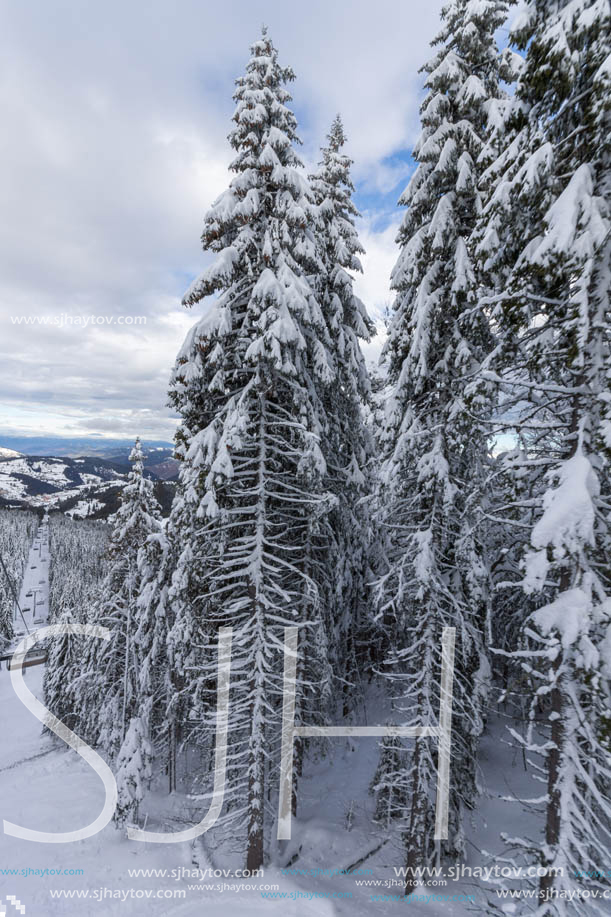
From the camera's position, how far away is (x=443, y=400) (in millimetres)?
9109

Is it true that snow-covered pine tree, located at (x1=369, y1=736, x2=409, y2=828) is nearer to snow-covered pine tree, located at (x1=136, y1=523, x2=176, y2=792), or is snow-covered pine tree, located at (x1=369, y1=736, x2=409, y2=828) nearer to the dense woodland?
the dense woodland

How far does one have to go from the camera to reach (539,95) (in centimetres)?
525

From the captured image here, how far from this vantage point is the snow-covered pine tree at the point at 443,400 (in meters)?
8.27

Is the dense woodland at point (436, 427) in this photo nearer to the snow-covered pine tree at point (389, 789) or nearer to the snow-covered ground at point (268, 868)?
the snow-covered pine tree at point (389, 789)

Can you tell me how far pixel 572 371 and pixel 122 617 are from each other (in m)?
18.2

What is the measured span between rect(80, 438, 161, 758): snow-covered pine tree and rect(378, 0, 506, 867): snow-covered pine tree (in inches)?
390

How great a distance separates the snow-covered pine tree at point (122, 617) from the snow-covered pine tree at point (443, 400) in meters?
9.91

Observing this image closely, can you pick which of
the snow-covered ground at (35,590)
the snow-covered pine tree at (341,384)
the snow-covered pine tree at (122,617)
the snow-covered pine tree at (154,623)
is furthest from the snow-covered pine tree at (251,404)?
the snow-covered ground at (35,590)

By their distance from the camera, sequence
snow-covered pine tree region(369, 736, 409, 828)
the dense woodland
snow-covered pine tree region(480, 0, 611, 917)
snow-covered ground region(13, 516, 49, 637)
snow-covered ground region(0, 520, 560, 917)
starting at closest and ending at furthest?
snow-covered pine tree region(480, 0, 611, 917) → the dense woodland → snow-covered ground region(0, 520, 560, 917) → snow-covered pine tree region(369, 736, 409, 828) → snow-covered ground region(13, 516, 49, 637)

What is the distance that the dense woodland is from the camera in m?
4.81

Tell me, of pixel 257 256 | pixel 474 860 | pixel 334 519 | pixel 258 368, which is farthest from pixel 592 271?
pixel 474 860

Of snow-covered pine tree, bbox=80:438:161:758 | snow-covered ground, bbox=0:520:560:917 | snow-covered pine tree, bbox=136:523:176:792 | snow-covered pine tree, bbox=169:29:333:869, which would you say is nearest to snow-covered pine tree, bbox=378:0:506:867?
snow-covered ground, bbox=0:520:560:917

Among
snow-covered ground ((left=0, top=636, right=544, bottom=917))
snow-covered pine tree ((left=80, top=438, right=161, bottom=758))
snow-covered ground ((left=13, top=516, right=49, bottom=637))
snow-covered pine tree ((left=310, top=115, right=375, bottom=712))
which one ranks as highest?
snow-covered pine tree ((left=310, top=115, right=375, bottom=712))

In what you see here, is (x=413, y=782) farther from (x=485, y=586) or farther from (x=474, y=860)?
(x=485, y=586)
